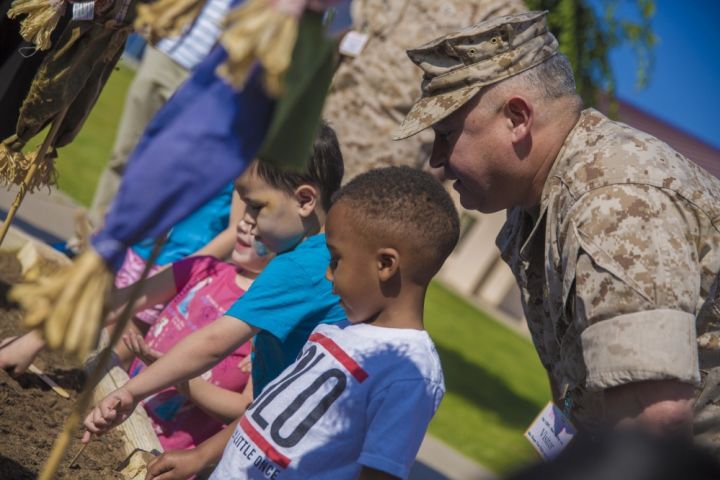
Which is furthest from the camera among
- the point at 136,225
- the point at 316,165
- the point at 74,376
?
the point at 74,376

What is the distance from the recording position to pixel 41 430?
320 cm

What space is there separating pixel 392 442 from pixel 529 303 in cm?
71

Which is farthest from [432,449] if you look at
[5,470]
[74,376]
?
[5,470]

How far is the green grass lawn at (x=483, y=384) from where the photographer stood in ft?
24.4

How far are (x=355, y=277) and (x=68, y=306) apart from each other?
0.98 meters

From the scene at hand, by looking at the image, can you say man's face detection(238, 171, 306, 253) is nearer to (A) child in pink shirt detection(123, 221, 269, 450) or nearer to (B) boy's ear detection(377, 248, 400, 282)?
(A) child in pink shirt detection(123, 221, 269, 450)

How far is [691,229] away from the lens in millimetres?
2152

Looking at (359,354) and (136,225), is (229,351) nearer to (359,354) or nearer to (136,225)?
(359,354)

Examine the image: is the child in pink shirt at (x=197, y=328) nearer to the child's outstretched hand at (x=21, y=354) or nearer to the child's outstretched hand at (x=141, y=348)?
the child's outstretched hand at (x=141, y=348)

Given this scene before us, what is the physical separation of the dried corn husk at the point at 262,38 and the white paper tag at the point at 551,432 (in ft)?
5.01

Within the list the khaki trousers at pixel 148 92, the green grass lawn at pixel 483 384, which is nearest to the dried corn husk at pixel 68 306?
the green grass lawn at pixel 483 384

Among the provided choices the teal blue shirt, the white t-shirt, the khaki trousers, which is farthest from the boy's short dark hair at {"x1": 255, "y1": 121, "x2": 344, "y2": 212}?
the khaki trousers

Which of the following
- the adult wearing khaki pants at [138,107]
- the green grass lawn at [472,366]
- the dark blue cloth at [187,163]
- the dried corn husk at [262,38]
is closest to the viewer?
the dried corn husk at [262,38]

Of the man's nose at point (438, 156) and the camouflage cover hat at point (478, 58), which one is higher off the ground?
the camouflage cover hat at point (478, 58)
